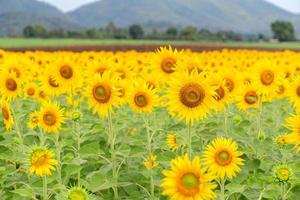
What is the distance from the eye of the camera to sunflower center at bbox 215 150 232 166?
3.74m

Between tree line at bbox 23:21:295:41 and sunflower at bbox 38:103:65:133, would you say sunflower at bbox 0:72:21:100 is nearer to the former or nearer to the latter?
sunflower at bbox 38:103:65:133

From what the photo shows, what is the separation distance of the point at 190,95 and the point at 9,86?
3025 mm

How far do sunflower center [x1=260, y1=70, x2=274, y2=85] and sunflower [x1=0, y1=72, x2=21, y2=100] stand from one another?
8.25 ft

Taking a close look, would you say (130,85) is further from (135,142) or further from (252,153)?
(252,153)

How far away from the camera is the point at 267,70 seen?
600 cm

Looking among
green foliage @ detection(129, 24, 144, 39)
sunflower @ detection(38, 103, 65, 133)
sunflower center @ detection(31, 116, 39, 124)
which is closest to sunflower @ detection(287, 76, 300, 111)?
sunflower @ detection(38, 103, 65, 133)

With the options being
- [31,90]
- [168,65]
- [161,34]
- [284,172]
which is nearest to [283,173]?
[284,172]

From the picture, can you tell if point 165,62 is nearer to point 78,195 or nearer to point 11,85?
point 11,85

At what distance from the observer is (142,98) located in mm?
5148

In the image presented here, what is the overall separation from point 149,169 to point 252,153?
1243 mm

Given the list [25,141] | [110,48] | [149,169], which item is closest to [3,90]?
[25,141]

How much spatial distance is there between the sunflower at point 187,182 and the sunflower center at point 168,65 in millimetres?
2456

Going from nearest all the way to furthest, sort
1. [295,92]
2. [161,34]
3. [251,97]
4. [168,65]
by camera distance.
Result: [295,92], [168,65], [251,97], [161,34]

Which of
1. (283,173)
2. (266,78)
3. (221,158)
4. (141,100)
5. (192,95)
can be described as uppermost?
(192,95)
